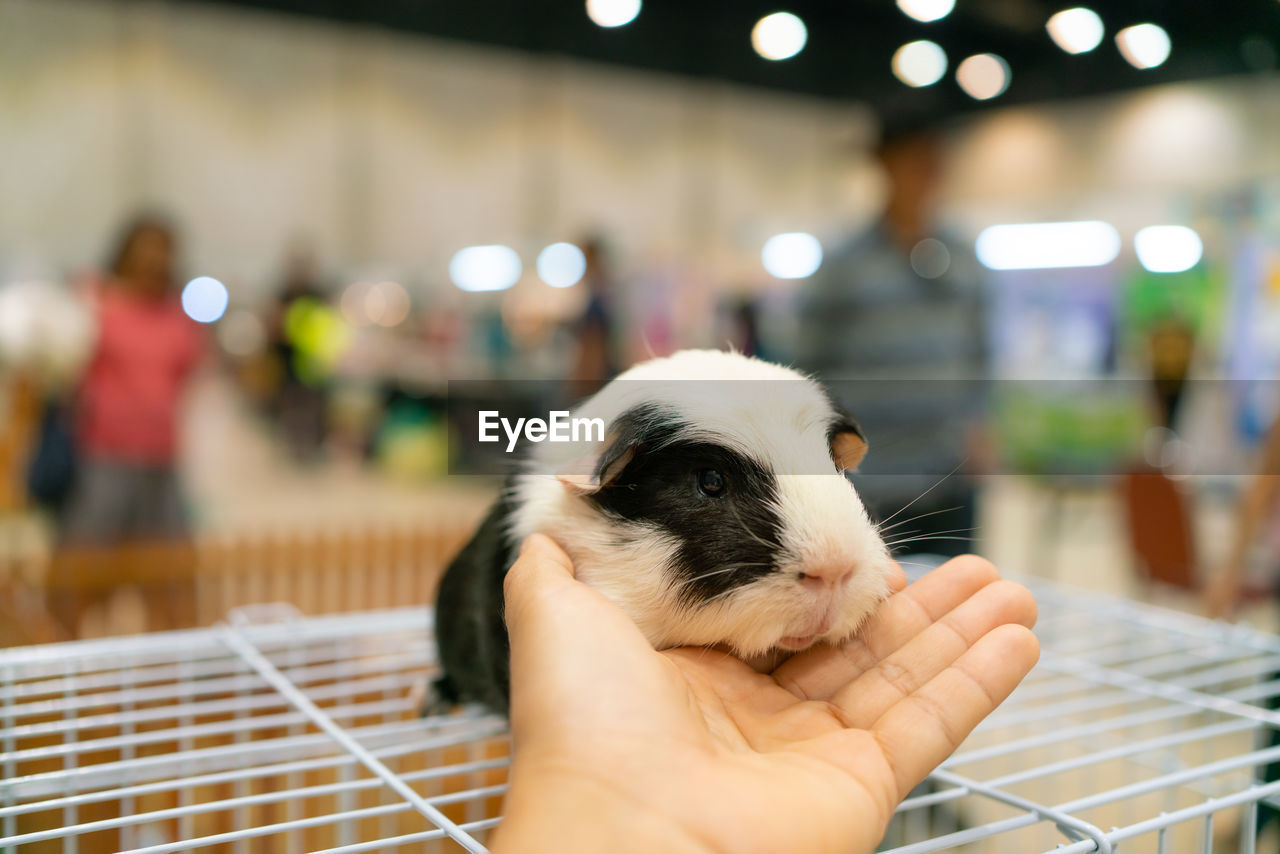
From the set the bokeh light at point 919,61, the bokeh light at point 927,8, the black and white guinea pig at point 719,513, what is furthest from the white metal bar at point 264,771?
the bokeh light at point 927,8

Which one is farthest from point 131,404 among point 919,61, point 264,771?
point 919,61

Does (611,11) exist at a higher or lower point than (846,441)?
higher

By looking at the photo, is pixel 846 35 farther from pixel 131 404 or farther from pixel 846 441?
pixel 846 441

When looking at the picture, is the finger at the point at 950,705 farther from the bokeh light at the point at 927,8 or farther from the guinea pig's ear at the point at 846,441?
the bokeh light at the point at 927,8

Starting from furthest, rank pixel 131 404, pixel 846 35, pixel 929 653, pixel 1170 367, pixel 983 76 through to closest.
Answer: pixel 1170 367 → pixel 846 35 → pixel 983 76 → pixel 131 404 → pixel 929 653

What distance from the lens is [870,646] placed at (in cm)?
78

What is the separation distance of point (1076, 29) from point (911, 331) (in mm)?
3264

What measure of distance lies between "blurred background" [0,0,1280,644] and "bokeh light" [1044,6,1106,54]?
33 millimetres

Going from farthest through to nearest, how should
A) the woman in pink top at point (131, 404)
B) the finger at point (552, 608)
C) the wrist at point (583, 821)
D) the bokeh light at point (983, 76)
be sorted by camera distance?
the bokeh light at point (983, 76)
the woman in pink top at point (131, 404)
the finger at point (552, 608)
the wrist at point (583, 821)

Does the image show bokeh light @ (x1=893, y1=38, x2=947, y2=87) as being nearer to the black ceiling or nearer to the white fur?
the black ceiling

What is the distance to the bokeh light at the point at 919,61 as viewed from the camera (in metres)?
4.15

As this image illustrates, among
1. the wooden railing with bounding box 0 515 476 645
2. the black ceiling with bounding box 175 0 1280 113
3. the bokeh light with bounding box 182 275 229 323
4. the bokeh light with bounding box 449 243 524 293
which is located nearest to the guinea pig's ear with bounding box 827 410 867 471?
the wooden railing with bounding box 0 515 476 645

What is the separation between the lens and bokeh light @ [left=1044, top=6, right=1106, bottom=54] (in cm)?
410

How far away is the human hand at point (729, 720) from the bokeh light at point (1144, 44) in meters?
4.09
